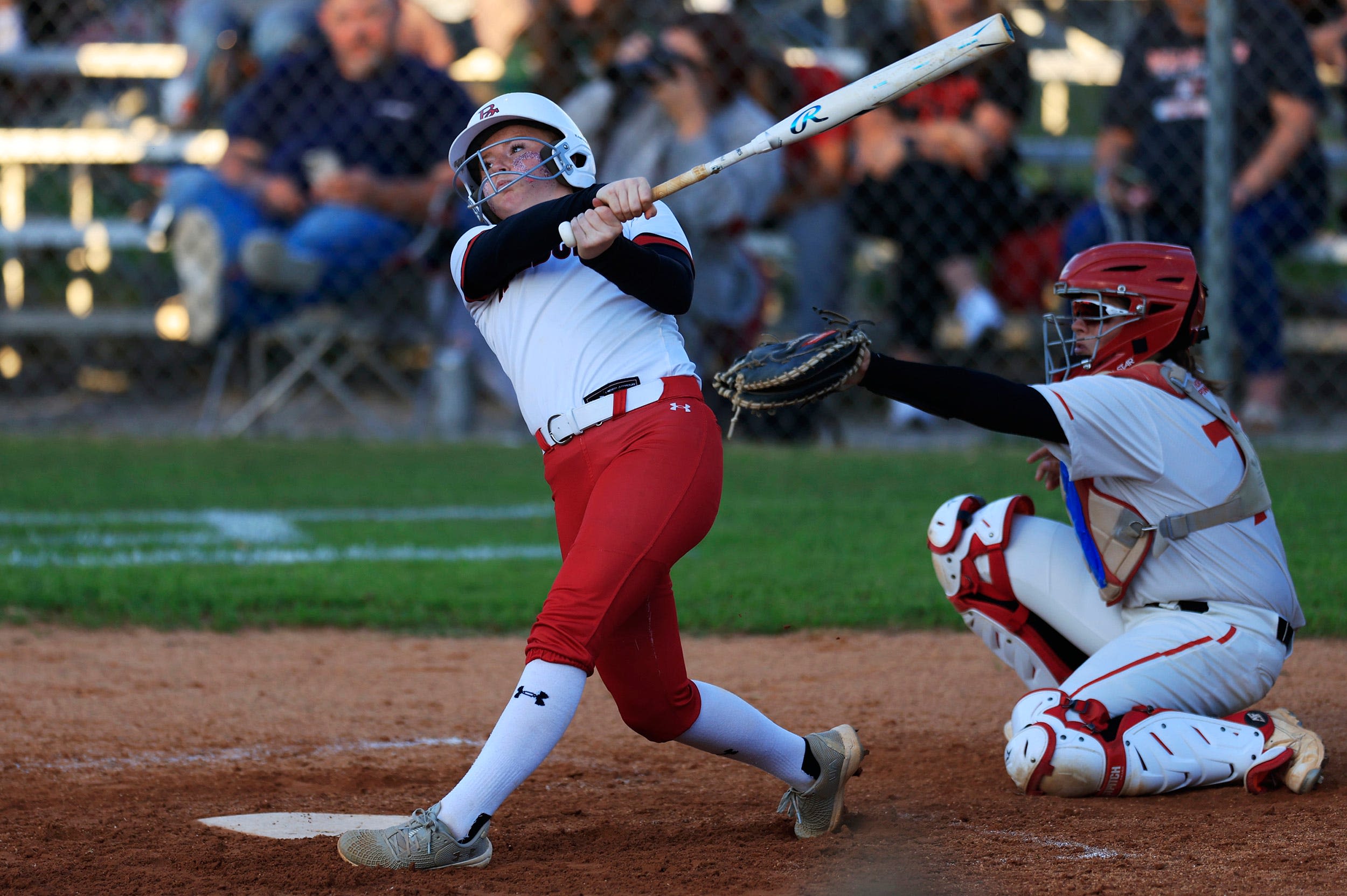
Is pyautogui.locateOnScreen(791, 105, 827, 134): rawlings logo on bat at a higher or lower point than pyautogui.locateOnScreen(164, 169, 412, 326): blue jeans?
lower

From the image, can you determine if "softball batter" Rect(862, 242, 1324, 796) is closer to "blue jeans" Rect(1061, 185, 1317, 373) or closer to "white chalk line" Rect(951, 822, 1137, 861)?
"white chalk line" Rect(951, 822, 1137, 861)

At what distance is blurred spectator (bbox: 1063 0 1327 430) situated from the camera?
7605 mm

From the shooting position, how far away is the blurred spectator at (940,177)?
8.12 meters

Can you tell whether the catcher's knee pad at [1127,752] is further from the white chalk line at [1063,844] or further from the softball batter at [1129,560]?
the white chalk line at [1063,844]

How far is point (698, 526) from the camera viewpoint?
9.50 feet

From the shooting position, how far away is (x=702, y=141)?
802 centimetres

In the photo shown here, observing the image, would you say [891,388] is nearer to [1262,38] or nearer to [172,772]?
[172,772]

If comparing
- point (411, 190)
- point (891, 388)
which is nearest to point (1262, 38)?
point (411, 190)

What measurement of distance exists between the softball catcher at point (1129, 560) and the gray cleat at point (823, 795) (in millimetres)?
399

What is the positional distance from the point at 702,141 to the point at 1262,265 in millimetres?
2918

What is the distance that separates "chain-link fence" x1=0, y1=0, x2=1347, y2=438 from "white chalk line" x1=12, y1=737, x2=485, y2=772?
180 inches

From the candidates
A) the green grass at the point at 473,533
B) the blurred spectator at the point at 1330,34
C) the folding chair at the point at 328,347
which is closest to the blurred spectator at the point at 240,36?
the folding chair at the point at 328,347

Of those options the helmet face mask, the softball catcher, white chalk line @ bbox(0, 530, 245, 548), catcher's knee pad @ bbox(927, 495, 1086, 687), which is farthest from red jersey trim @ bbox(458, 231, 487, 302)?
white chalk line @ bbox(0, 530, 245, 548)

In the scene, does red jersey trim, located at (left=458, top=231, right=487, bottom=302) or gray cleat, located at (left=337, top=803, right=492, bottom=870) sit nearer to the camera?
gray cleat, located at (left=337, top=803, right=492, bottom=870)
